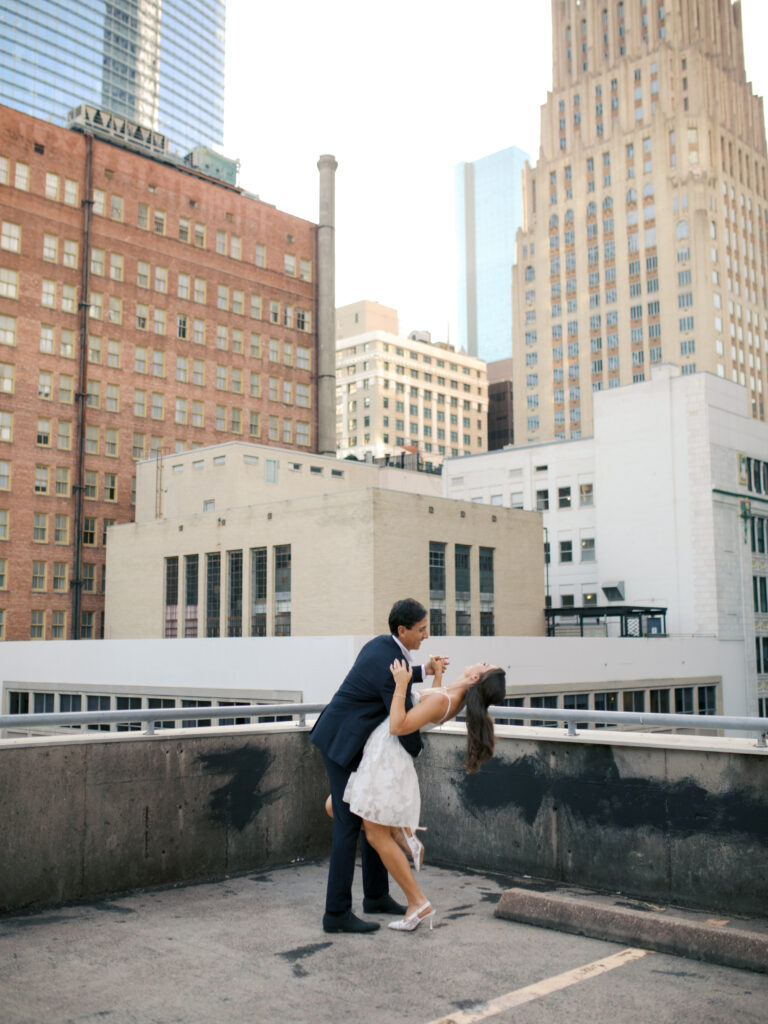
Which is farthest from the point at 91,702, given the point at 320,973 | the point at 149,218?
the point at 320,973

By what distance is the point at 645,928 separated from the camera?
5.79 metres

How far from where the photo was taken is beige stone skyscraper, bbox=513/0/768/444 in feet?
376

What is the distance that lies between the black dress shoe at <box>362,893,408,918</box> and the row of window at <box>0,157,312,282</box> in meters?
68.4

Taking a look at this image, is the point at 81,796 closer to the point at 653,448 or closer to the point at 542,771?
the point at 542,771

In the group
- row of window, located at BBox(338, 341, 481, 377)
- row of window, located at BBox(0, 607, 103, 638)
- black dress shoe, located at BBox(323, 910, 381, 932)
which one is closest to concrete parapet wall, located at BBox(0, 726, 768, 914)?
black dress shoe, located at BBox(323, 910, 381, 932)

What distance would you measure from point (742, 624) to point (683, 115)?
78.7m

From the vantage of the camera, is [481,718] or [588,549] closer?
[481,718]

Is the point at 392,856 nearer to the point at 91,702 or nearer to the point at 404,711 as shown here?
the point at 404,711

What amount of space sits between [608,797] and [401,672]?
7.81ft

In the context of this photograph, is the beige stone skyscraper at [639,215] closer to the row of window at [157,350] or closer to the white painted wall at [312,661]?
the row of window at [157,350]

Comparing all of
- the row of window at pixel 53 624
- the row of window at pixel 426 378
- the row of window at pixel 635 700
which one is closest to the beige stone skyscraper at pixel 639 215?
the row of window at pixel 426 378

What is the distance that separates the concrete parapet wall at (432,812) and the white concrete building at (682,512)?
5665cm

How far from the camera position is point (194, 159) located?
9381cm

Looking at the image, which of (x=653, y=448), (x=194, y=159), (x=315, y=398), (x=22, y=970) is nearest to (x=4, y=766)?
(x=22, y=970)
